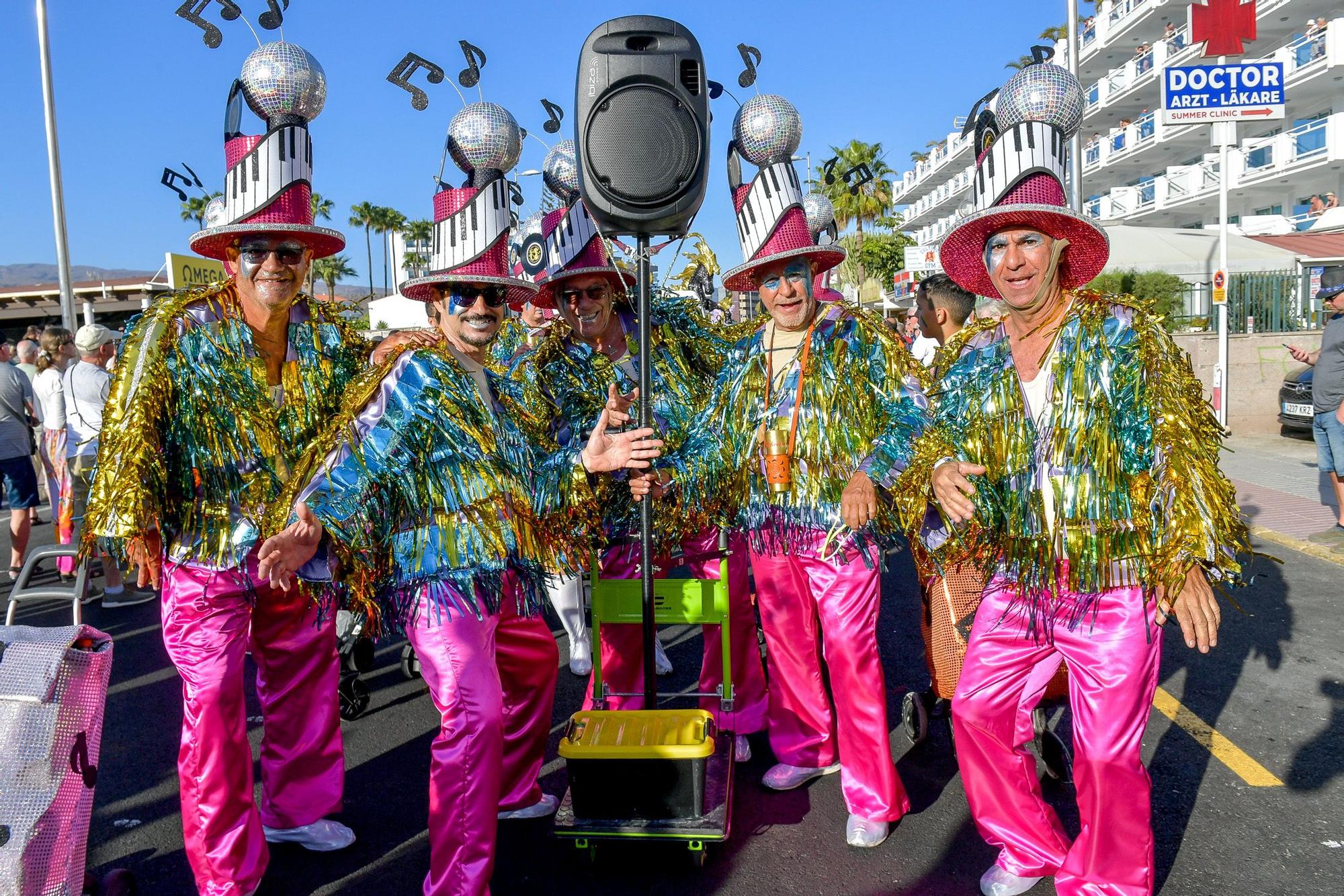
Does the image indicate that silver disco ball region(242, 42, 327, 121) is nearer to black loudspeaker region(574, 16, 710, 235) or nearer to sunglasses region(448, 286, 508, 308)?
sunglasses region(448, 286, 508, 308)

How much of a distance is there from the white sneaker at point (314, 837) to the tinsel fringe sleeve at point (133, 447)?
116 cm

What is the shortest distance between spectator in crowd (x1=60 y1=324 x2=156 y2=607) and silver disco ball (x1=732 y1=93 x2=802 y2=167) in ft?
16.4

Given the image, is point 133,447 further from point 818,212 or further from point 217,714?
point 818,212

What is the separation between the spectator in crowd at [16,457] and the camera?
7.80m

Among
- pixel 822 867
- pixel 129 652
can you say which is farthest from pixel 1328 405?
pixel 129 652

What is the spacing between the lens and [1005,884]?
9.64ft

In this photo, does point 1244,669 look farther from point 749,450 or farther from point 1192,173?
point 1192,173

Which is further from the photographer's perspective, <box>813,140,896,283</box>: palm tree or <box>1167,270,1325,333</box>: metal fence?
<box>813,140,896,283</box>: palm tree

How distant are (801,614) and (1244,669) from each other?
2744 millimetres

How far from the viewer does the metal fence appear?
14.2m

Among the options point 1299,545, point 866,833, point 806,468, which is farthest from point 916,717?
point 1299,545

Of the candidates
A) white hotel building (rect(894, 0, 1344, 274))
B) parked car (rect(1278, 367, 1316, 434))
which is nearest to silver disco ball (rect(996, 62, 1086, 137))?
parked car (rect(1278, 367, 1316, 434))

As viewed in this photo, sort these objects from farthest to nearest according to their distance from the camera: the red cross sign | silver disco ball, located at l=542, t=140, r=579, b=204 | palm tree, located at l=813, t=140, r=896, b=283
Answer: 1. palm tree, located at l=813, t=140, r=896, b=283
2. the red cross sign
3. silver disco ball, located at l=542, t=140, r=579, b=204

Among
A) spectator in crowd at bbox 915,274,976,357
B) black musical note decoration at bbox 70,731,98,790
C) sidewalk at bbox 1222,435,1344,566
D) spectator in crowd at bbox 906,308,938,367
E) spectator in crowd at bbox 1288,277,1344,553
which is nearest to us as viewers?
black musical note decoration at bbox 70,731,98,790
